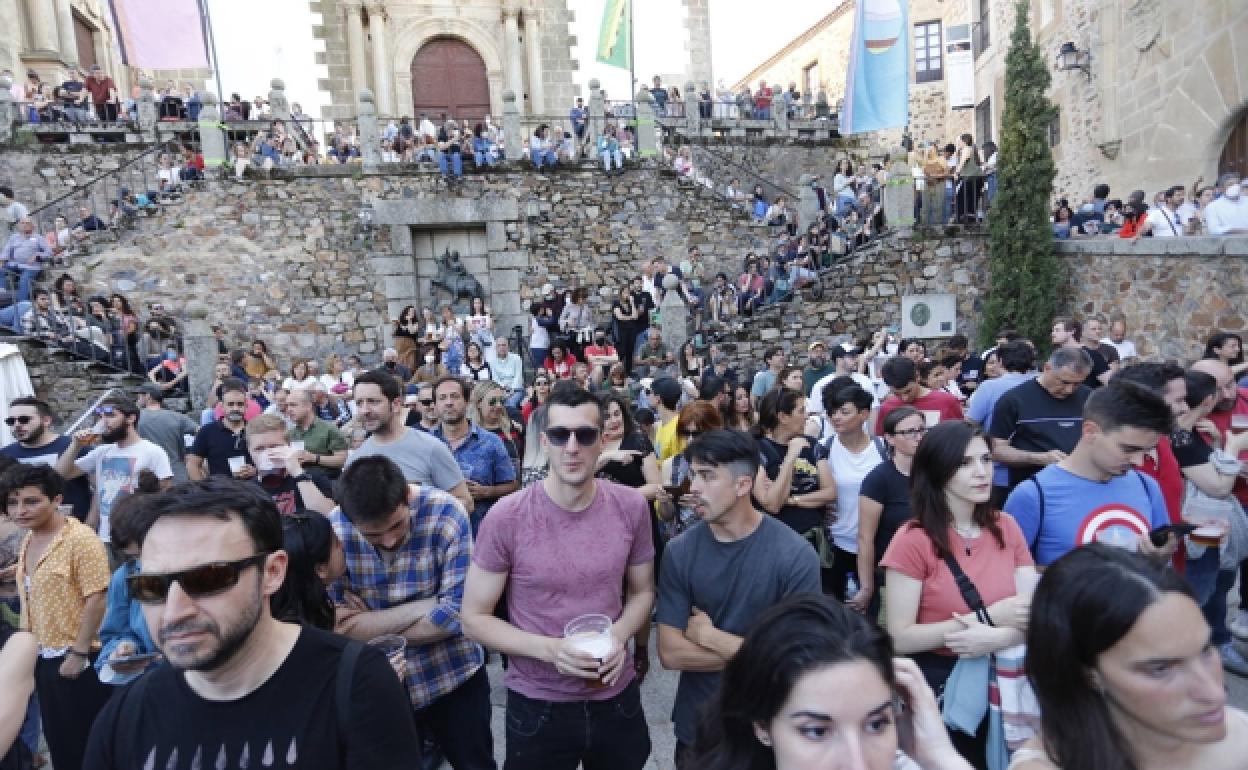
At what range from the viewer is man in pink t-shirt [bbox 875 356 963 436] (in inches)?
194

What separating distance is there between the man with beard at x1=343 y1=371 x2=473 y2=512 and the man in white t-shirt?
11547mm

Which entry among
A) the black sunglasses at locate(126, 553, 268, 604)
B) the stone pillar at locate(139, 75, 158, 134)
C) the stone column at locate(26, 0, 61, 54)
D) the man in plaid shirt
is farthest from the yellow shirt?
the stone column at locate(26, 0, 61, 54)

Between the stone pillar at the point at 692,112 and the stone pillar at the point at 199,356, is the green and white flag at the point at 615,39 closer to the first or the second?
the stone pillar at the point at 692,112

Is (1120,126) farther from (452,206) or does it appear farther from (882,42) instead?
(452,206)

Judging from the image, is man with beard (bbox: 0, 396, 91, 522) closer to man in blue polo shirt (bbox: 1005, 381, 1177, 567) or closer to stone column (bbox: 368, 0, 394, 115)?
man in blue polo shirt (bbox: 1005, 381, 1177, 567)

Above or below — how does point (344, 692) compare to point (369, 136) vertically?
below

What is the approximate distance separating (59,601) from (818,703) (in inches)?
131

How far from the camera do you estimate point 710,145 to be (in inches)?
719

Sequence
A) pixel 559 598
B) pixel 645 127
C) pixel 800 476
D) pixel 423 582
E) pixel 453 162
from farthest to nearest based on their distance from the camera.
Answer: pixel 645 127 < pixel 453 162 < pixel 800 476 < pixel 423 582 < pixel 559 598

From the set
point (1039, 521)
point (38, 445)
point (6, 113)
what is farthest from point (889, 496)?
point (6, 113)

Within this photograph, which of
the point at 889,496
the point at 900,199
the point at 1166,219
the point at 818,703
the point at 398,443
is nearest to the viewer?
the point at 818,703

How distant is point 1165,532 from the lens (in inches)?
105

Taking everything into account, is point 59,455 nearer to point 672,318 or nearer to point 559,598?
point 559,598

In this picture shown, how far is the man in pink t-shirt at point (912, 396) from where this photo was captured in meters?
4.93
